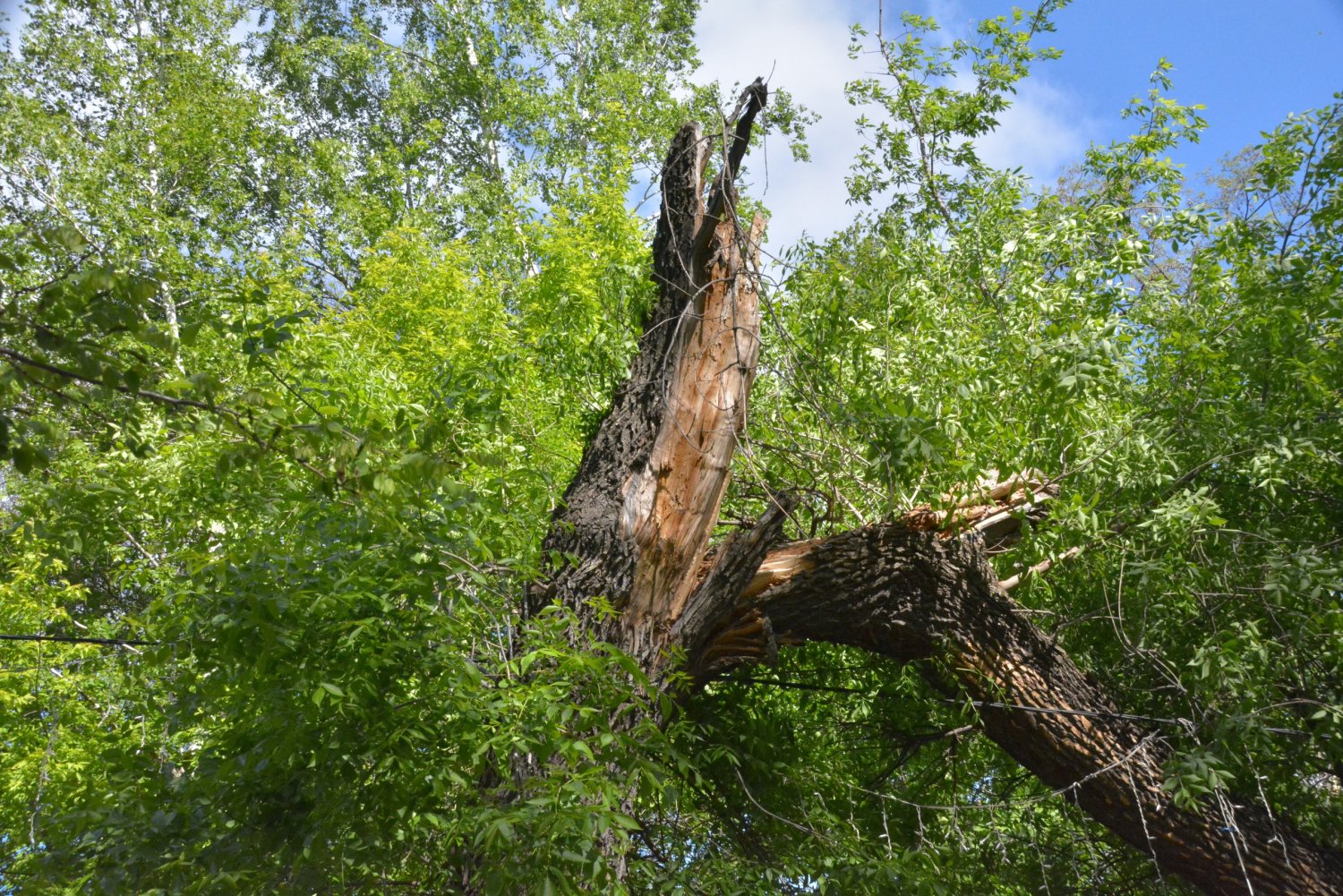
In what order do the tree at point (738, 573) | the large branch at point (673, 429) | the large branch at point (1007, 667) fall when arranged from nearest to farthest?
the tree at point (738, 573), the large branch at point (673, 429), the large branch at point (1007, 667)

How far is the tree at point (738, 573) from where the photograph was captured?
12.6ft

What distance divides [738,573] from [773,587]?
1.31ft

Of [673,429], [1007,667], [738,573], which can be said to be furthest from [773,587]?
[1007,667]

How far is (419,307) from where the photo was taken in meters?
11.6

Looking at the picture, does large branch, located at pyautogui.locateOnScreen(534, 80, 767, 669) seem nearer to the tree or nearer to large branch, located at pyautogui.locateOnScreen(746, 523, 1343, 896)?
the tree

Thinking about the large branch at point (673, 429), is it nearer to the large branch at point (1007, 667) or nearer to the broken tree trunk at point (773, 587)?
the broken tree trunk at point (773, 587)

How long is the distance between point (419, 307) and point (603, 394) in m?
5.37

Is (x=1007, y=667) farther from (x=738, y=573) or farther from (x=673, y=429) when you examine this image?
(x=673, y=429)

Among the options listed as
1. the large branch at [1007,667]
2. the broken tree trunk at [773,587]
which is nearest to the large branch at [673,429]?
the broken tree trunk at [773,587]

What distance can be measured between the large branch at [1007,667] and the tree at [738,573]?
23 mm

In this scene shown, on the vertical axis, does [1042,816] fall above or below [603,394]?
below

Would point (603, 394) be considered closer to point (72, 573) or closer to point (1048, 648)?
point (1048, 648)

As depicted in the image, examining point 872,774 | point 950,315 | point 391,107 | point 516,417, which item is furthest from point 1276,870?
point 391,107

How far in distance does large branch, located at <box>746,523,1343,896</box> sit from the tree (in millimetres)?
23
